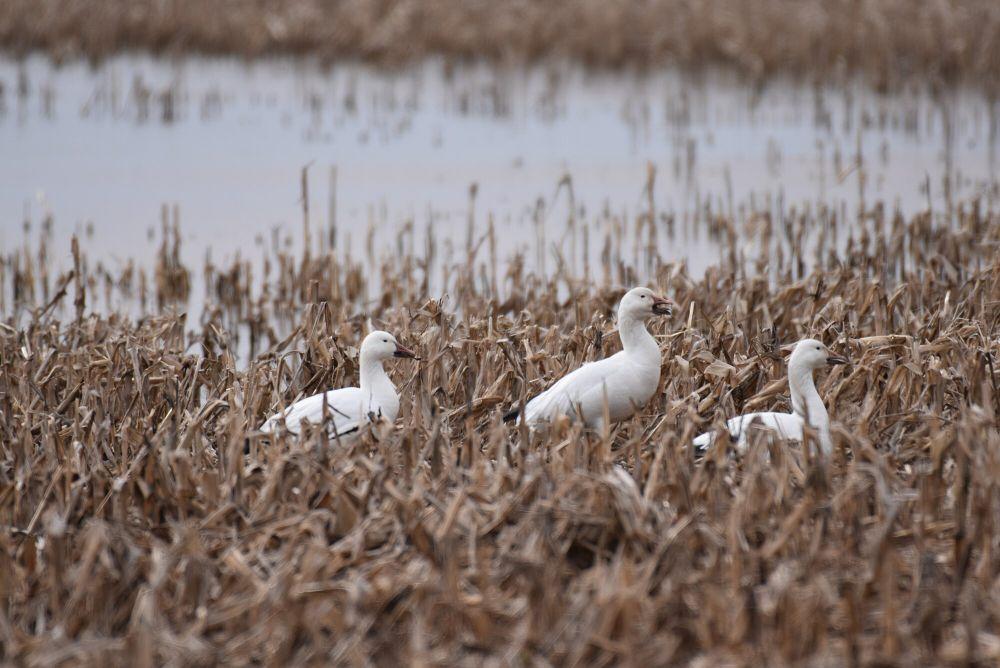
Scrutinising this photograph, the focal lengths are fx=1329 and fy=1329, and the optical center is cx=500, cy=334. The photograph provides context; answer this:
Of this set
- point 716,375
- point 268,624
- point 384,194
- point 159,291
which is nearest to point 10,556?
point 268,624

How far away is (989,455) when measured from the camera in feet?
14.4

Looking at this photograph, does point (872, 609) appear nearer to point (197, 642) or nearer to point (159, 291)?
point (197, 642)

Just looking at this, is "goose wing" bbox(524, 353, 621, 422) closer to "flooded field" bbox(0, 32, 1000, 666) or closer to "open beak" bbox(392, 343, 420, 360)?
"flooded field" bbox(0, 32, 1000, 666)

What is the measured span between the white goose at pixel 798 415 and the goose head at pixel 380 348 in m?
1.42

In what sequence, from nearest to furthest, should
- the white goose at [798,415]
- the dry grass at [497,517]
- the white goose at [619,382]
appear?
the dry grass at [497,517] → the white goose at [798,415] → the white goose at [619,382]

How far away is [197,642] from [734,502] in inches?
69.4

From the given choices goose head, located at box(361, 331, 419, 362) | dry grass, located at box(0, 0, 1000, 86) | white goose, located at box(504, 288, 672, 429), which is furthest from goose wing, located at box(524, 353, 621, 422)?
dry grass, located at box(0, 0, 1000, 86)

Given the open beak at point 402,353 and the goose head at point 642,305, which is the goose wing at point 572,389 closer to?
the goose head at point 642,305

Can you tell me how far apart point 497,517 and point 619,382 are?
4.61ft

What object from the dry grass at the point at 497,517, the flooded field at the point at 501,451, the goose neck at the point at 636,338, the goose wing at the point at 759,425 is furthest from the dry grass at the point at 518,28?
the goose wing at the point at 759,425

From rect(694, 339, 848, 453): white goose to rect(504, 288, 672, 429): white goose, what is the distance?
453 millimetres

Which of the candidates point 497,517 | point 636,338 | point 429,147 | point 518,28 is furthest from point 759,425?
point 518,28

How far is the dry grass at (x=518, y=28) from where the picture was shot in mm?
17812

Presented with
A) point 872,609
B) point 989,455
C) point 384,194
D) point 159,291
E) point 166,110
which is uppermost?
point 166,110
